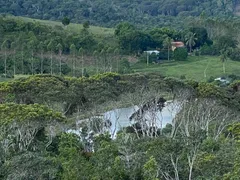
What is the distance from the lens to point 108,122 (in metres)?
34.5

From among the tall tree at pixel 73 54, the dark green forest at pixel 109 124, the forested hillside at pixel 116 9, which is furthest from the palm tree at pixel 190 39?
the forested hillside at pixel 116 9

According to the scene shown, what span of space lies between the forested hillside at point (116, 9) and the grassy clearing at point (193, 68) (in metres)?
32.1

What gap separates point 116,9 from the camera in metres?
121

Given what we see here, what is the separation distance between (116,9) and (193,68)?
52.7m

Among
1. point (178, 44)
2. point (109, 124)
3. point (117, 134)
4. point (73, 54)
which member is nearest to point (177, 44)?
point (178, 44)

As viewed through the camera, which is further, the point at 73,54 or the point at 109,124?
the point at 73,54

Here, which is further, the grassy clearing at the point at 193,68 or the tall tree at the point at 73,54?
the grassy clearing at the point at 193,68

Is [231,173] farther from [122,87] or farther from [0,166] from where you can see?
[122,87]

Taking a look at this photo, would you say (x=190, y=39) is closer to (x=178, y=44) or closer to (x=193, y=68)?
(x=178, y=44)

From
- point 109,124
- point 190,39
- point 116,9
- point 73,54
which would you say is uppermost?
point 116,9

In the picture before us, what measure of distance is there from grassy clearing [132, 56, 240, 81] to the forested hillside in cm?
3213

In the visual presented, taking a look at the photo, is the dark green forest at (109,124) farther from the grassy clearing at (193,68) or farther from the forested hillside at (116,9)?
the forested hillside at (116,9)

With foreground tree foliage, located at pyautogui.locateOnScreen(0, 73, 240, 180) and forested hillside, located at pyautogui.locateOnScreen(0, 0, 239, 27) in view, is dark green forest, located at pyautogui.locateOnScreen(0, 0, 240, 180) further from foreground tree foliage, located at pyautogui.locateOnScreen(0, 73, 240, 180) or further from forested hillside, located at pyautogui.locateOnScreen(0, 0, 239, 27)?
forested hillside, located at pyautogui.locateOnScreen(0, 0, 239, 27)

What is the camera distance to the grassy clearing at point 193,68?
2653 inches
